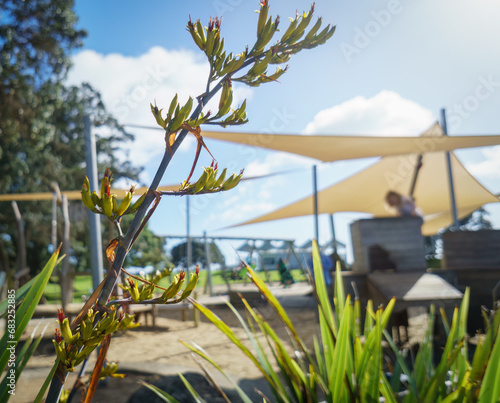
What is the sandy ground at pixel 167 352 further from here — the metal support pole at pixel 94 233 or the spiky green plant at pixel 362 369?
the metal support pole at pixel 94 233

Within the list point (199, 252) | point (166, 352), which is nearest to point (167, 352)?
point (166, 352)

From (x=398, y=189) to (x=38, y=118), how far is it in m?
9.71

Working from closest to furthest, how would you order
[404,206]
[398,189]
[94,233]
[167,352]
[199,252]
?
[94,233] → [167,352] → [404,206] → [199,252] → [398,189]

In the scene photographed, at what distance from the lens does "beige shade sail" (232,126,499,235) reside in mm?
8514

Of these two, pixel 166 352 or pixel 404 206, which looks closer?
pixel 166 352

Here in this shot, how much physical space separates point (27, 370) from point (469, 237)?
5.02m

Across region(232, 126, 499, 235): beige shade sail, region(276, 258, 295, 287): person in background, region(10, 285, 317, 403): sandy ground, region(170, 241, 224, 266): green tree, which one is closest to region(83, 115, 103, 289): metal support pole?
region(10, 285, 317, 403): sandy ground

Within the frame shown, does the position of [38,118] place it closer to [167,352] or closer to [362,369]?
[167,352]

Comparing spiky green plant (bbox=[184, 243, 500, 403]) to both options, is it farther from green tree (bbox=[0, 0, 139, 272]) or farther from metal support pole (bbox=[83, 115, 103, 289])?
green tree (bbox=[0, 0, 139, 272])

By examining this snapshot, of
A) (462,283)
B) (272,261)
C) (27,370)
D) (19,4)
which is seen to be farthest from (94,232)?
(19,4)

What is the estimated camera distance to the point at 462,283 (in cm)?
487

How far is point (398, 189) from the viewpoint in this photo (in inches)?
376

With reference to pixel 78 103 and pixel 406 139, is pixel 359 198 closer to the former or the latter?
pixel 406 139

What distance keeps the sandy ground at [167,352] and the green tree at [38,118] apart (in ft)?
13.7
